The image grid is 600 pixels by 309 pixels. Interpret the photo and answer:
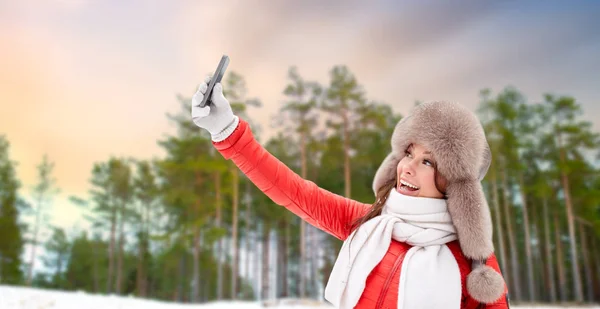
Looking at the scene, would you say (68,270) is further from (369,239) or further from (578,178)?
(369,239)

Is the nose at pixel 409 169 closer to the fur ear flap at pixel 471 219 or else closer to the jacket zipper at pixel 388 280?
the fur ear flap at pixel 471 219

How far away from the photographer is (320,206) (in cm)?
230

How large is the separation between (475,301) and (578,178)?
67.9 ft

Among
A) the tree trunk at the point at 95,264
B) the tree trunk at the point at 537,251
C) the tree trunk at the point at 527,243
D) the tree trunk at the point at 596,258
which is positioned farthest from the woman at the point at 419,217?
the tree trunk at the point at 95,264

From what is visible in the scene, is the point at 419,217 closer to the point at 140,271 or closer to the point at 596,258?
the point at 596,258

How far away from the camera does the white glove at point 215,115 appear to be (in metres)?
1.89

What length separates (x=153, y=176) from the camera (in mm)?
25078

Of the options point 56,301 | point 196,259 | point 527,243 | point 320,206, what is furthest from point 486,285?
point 527,243

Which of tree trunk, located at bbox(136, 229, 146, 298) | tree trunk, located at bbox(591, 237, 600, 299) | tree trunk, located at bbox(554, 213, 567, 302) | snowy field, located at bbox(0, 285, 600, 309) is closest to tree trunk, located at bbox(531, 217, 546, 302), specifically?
tree trunk, located at bbox(554, 213, 567, 302)

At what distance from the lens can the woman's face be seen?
6.91ft

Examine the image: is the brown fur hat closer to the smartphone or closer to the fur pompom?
the fur pompom

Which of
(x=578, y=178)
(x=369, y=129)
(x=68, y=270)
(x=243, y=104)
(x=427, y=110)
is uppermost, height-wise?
(x=243, y=104)

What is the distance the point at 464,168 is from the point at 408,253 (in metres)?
0.46

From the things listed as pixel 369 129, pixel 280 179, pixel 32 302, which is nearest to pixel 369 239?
pixel 280 179
